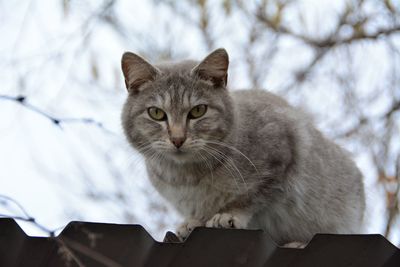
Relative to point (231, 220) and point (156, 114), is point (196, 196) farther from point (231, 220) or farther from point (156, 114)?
point (156, 114)

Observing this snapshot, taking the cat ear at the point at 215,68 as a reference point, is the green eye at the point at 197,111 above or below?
below

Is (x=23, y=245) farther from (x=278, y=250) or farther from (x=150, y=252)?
(x=278, y=250)

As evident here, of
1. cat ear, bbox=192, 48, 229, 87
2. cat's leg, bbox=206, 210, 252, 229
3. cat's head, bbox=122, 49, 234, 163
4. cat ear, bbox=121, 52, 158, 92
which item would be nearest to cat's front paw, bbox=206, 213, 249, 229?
cat's leg, bbox=206, 210, 252, 229

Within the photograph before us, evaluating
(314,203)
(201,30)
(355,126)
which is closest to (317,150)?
(314,203)

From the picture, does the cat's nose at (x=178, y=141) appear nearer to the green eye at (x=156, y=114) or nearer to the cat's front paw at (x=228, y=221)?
the green eye at (x=156, y=114)

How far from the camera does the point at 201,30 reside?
6.78 metres

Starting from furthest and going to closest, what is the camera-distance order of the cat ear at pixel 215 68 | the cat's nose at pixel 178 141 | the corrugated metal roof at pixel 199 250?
1. the cat ear at pixel 215 68
2. the cat's nose at pixel 178 141
3. the corrugated metal roof at pixel 199 250

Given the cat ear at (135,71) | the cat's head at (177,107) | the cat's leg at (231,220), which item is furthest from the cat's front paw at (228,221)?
the cat ear at (135,71)

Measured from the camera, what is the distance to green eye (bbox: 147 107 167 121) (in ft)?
10.1

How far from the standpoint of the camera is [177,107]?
3045mm

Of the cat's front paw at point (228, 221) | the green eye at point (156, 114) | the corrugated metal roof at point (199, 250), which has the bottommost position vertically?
the cat's front paw at point (228, 221)

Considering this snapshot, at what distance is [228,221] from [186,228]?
246mm

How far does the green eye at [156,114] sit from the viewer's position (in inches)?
121

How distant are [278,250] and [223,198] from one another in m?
1.03
